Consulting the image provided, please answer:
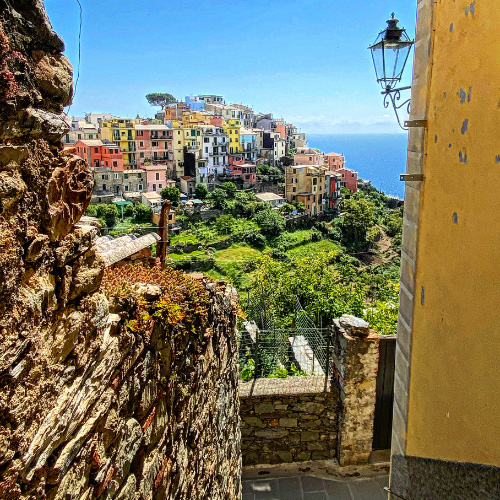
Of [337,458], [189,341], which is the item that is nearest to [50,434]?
[189,341]

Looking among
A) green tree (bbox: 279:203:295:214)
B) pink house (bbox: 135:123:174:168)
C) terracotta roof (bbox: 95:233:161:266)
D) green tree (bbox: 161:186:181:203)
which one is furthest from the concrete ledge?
pink house (bbox: 135:123:174:168)

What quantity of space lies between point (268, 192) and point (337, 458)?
5299 centimetres

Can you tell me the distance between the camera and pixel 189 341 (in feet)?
10.9

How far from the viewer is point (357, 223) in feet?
166

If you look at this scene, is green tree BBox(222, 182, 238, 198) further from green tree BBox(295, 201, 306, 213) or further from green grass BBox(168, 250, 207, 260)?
green grass BBox(168, 250, 207, 260)

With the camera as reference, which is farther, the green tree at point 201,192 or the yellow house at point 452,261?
the green tree at point 201,192

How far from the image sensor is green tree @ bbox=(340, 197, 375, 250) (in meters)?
50.5

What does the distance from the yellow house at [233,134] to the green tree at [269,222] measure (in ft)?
55.3

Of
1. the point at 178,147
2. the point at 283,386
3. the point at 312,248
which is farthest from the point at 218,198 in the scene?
the point at 283,386

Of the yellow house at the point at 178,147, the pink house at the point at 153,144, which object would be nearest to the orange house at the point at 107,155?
the pink house at the point at 153,144

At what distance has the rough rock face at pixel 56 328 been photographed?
57.6 inches

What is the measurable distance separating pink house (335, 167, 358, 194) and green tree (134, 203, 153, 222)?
33886mm

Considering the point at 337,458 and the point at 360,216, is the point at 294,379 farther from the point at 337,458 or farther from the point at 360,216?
the point at 360,216

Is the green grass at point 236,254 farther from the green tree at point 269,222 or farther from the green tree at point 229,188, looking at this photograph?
the green tree at point 229,188
